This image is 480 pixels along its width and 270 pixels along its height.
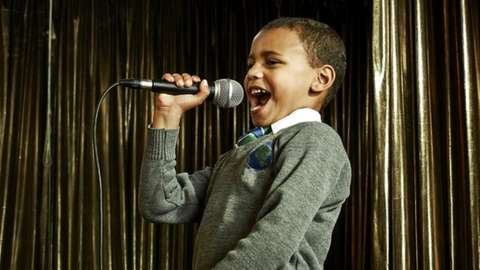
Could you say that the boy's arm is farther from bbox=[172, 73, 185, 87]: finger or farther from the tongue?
the tongue

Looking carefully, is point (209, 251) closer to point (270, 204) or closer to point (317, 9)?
point (270, 204)

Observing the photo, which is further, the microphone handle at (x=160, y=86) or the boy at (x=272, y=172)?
the microphone handle at (x=160, y=86)

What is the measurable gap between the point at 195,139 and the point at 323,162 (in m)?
1.52

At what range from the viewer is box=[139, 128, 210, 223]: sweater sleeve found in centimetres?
112

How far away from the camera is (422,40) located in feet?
5.68

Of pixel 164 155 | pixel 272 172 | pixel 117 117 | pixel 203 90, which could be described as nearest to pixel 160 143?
pixel 164 155

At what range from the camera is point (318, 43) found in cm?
123

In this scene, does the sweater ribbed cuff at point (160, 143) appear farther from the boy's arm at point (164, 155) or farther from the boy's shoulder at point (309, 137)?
the boy's shoulder at point (309, 137)

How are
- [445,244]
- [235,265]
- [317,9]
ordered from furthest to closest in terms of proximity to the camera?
[317,9], [445,244], [235,265]

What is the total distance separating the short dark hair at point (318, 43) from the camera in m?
1.21

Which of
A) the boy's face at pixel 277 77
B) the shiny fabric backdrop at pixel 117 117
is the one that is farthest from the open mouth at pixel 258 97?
the shiny fabric backdrop at pixel 117 117

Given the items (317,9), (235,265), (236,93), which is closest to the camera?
(235,265)

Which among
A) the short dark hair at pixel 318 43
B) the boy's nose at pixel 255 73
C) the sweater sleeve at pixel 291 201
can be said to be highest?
the short dark hair at pixel 318 43

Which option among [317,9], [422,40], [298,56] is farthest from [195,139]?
[298,56]
